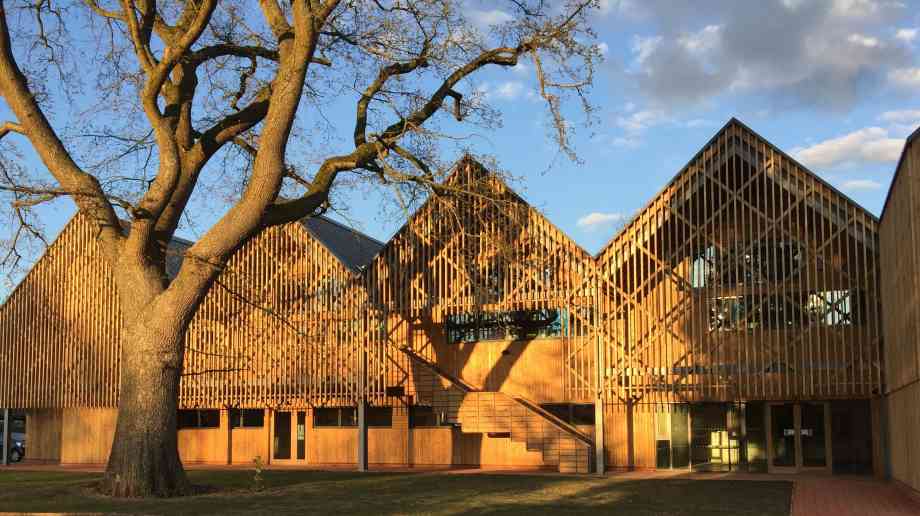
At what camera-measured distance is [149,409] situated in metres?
16.7

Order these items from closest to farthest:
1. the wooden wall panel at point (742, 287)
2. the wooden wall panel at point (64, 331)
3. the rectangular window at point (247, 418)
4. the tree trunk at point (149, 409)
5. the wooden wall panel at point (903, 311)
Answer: the wooden wall panel at point (903, 311) < the tree trunk at point (149, 409) < the wooden wall panel at point (742, 287) < the rectangular window at point (247, 418) < the wooden wall panel at point (64, 331)

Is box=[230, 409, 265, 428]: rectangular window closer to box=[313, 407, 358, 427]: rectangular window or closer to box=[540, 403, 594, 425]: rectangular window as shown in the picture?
box=[313, 407, 358, 427]: rectangular window

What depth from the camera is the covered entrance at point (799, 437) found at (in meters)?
23.2

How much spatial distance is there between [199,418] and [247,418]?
69.0 inches

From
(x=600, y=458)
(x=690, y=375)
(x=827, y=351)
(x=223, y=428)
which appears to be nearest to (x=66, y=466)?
(x=223, y=428)

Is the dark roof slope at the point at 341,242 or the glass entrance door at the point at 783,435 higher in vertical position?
the dark roof slope at the point at 341,242

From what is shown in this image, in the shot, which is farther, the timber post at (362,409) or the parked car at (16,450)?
the parked car at (16,450)

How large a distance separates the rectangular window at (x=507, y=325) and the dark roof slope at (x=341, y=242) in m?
3.02

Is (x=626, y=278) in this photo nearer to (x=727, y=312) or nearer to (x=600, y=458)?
(x=727, y=312)

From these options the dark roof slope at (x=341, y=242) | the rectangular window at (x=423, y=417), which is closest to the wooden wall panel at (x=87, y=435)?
the dark roof slope at (x=341, y=242)

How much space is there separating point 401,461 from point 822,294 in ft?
38.3

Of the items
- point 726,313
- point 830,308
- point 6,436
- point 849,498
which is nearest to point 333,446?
point 6,436

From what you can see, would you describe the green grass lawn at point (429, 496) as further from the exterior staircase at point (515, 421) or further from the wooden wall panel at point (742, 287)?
the wooden wall panel at point (742, 287)

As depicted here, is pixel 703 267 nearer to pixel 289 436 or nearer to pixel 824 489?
pixel 824 489
